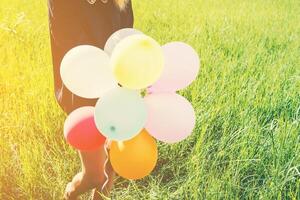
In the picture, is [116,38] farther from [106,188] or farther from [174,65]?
[106,188]

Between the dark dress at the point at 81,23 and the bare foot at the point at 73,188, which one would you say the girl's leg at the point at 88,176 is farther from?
the dark dress at the point at 81,23

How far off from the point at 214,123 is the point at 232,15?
2980 mm

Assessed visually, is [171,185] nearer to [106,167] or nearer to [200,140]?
[200,140]

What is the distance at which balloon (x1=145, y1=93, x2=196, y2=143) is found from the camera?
1432mm

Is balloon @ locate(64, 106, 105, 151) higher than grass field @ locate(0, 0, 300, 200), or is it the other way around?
balloon @ locate(64, 106, 105, 151)

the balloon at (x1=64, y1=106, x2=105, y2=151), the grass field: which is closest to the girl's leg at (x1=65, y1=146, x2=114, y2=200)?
the grass field

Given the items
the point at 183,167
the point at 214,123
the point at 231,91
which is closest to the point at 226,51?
the point at 231,91

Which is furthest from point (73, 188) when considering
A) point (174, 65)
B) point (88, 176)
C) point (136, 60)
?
point (136, 60)

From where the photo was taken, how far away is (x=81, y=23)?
6.38 feet

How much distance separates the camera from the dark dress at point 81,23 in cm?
192

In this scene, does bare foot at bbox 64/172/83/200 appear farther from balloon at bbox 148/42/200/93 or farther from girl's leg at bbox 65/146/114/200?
balloon at bbox 148/42/200/93

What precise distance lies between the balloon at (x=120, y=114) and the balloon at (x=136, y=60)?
0.11 ft

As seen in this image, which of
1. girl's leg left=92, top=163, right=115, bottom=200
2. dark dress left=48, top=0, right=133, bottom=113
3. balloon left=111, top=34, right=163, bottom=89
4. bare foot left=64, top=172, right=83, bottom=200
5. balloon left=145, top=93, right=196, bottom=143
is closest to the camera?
balloon left=111, top=34, right=163, bottom=89

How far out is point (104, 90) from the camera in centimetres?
143
